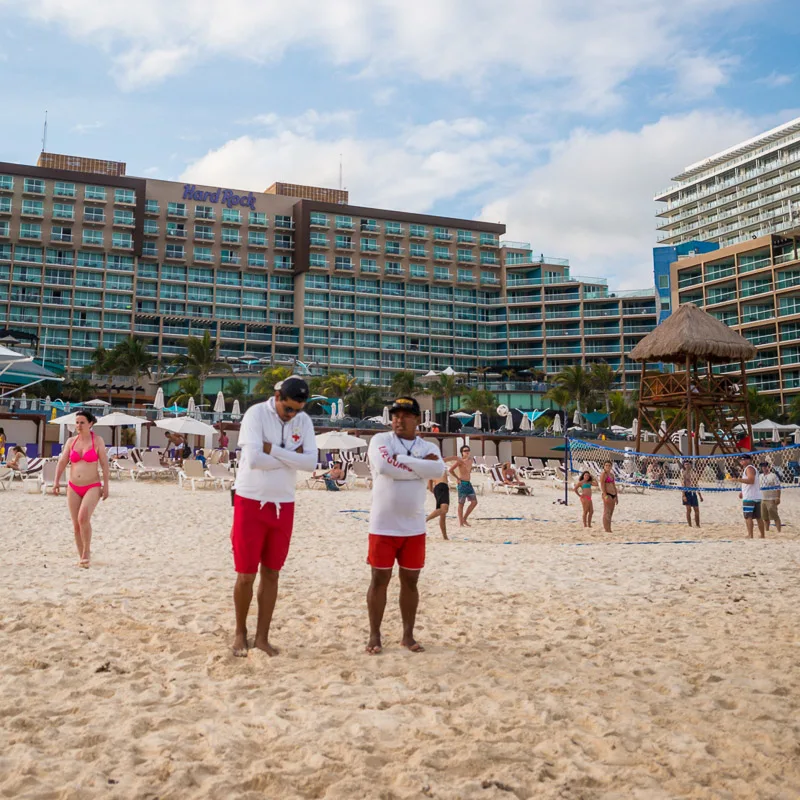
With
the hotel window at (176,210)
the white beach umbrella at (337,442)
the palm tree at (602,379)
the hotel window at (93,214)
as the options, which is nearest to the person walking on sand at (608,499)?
the white beach umbrella at (337,442)

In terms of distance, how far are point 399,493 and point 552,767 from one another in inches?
70.7

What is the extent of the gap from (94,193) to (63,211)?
329 centimetres

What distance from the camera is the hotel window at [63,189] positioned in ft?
226

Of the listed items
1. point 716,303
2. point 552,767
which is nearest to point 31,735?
point 552,767

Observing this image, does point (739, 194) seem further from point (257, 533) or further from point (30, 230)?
point (257, 533)

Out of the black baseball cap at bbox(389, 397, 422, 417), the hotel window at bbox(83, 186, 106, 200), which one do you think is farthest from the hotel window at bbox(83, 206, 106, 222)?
the black baseball cap at bbox(389, 397, 422, 417)

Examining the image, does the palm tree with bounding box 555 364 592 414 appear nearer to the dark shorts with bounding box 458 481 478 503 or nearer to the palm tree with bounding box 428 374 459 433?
the palm tree with bounding box 428 374 459 433

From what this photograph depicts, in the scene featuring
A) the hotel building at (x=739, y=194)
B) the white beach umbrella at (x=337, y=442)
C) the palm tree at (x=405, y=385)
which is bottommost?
the white beach umbrella at (x=337, y=442)

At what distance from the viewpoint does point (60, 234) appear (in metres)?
68.9

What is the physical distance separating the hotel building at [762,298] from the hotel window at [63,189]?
181 feet

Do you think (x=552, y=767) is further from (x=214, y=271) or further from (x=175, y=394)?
(x=214, y=271)

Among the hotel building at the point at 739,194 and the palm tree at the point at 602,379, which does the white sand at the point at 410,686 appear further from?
the hotel building at the point at 739,194

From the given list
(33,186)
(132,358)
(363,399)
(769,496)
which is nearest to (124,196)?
(33,186)

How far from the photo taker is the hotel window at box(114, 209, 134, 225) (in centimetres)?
7031
